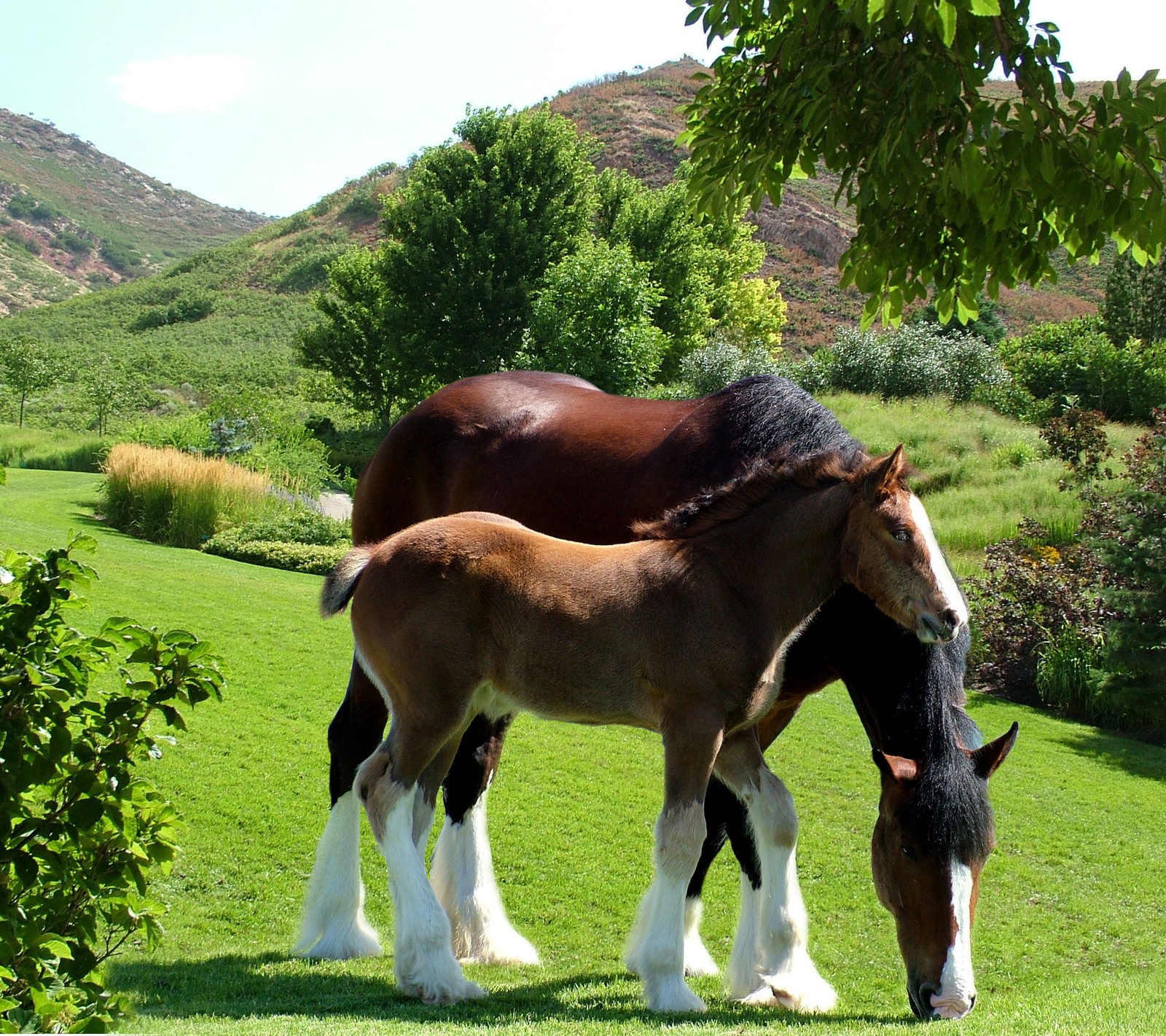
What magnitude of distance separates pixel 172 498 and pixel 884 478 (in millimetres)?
17719

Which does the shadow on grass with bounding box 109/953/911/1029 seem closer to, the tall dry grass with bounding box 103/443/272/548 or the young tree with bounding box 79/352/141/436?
the tall dry grass with bounding box 103/443/272/548

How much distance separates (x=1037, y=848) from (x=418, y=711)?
6163 mm

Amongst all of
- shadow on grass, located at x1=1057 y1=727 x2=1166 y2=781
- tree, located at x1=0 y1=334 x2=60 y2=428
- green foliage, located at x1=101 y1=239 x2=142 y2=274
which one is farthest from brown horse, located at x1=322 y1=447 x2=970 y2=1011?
green foliage, located at x1=101 y1=239 x2=142 y2=274

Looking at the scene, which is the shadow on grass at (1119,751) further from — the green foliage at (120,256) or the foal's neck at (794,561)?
the green foliage at (120,256)

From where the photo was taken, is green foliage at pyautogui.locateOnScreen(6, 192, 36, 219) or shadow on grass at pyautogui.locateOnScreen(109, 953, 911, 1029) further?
green foliage at pyautogui.locateOnScreen(6, 192, 36, 219)

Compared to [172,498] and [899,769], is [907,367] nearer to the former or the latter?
[172,498]

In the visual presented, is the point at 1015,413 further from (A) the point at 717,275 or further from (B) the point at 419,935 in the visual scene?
(B) the point at 419,935

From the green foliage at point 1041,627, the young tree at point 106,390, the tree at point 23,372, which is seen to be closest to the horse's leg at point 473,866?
the green foliage at point 1041,627

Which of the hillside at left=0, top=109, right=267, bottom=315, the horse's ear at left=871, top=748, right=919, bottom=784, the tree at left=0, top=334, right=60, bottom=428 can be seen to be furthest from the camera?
the hillside at left=0, top=109, right=267, bottom=315

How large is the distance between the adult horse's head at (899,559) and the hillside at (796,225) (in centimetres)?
5256

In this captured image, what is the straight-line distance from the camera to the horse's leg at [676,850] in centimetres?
420

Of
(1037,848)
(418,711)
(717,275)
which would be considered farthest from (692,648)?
(717,275)

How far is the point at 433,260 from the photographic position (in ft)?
109

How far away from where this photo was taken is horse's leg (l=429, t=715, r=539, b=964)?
18.4 feet
